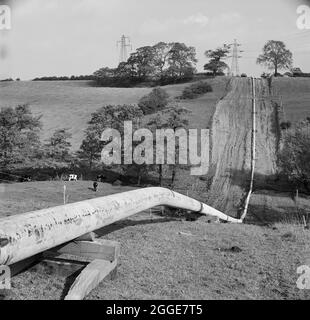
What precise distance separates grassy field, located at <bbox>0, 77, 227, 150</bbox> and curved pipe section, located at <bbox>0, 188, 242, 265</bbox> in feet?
155

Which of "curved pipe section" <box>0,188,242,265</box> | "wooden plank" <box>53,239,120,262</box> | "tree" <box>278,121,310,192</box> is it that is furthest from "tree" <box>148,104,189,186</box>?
"wooden plank" <box>53,239,120,262</box>

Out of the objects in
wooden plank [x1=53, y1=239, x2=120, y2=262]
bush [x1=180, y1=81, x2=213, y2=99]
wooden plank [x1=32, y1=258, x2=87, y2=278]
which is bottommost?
wooden plank [x1=32, y1=258, x2=87, y2=278]

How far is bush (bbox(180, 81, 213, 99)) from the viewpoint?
295ft

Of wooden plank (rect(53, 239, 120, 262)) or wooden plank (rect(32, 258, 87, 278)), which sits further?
wooden plank (rect(53, 239, 120, 262))

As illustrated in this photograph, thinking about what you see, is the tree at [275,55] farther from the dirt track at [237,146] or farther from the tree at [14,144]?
the tree at [14,144]

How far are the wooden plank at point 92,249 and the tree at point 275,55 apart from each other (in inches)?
4351

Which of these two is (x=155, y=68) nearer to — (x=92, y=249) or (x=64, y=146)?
(x=64, y=146)

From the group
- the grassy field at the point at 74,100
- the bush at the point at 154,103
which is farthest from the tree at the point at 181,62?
the bush at the point at 154,103

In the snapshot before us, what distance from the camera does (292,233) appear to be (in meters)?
13.1

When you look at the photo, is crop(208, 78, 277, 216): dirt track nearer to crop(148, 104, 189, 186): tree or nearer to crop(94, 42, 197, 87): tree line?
crop(148, 104, 189, 186): tree

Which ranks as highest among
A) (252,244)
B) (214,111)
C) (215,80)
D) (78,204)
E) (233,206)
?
(215,80)
